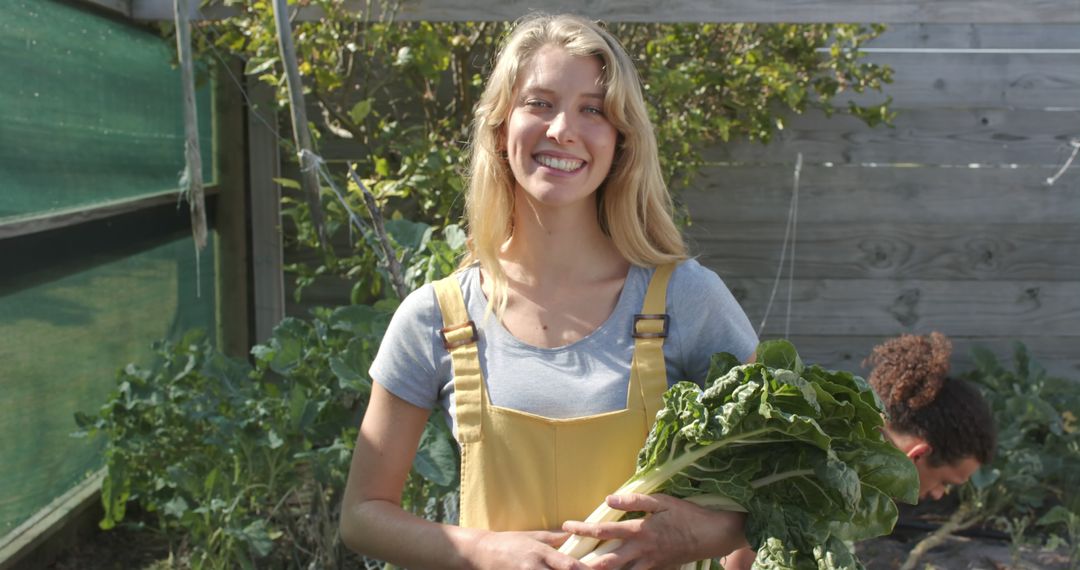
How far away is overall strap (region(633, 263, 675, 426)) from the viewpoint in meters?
1.73

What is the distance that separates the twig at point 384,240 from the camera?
9.38 feet

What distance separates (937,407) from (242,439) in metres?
1.97

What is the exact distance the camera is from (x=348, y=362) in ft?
9.93

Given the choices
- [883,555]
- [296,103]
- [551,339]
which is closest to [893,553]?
[883,555]

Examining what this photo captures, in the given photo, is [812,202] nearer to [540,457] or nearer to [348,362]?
[348,362]

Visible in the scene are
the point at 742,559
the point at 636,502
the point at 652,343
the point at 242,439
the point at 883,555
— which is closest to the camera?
the point at 636,502

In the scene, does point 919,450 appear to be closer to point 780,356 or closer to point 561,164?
point 780,356

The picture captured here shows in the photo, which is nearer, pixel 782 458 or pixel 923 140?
pixel 782 458

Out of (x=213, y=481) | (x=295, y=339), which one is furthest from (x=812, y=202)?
(x=213, y=481)

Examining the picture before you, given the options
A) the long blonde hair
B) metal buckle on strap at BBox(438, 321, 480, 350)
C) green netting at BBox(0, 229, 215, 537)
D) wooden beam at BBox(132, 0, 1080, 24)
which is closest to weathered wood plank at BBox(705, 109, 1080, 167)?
wooden beam at BBox(132, 0, 1080, 24)

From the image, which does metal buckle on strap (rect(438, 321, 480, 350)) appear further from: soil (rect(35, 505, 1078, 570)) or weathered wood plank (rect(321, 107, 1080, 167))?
weathered wood plank (rect(321, 107, 1080, 167))

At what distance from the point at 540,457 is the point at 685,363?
0.91ft

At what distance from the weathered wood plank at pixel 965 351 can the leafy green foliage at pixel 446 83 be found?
914mm

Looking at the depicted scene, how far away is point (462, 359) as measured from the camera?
1.80m
